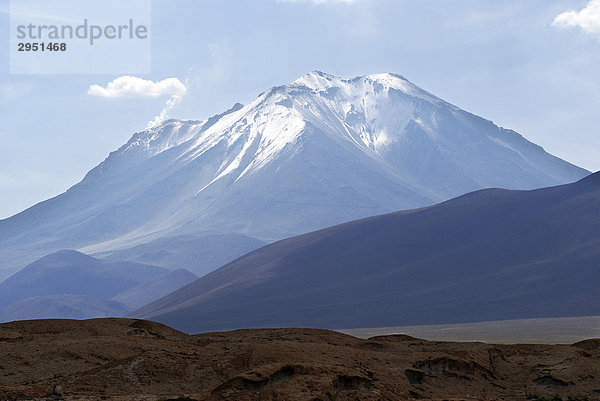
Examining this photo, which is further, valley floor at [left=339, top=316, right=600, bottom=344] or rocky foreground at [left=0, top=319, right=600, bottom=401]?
valley floor at [left=339, top=316, right=600, bottom=344]

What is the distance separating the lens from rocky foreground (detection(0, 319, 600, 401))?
91.3 ft

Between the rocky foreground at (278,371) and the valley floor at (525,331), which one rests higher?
the valley floor at (525,331)

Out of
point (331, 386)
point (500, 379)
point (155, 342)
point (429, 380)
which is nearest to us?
point (331, 386)

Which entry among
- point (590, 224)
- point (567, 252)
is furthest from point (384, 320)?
point (590, 224)

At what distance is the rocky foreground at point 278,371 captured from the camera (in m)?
27.8

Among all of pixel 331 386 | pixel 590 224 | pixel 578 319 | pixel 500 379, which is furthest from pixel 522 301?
pixel 331 386

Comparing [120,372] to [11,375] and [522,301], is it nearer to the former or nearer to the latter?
[11,375]

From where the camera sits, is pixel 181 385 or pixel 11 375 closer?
pixel 181 385

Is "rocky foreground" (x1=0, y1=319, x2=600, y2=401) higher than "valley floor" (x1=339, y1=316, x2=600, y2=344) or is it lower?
lower

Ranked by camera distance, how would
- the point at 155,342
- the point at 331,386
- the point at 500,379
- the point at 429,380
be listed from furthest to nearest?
1. the point at 155,342
2. the point at 500,379
3. the point at 429,380
4. the point at 331,386

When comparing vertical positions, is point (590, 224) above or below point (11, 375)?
above

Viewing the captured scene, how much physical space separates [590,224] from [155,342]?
173m

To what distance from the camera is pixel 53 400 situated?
89.8 feet

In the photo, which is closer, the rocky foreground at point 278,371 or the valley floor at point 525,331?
the rocky foreground at point 278,371
